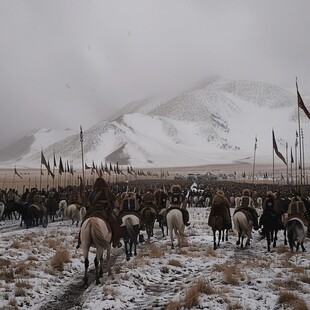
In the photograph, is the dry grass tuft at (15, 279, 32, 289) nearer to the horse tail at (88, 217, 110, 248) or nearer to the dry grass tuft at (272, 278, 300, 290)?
the horse tail at (88, 217, 110, 248)

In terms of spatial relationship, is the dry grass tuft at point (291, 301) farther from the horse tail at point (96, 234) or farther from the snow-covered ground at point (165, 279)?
the horse tail at point (96, 234)

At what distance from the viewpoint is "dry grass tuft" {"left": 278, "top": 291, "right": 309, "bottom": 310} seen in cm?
899

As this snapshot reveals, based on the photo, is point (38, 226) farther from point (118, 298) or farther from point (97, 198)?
point (118, 298)

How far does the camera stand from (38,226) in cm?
2878

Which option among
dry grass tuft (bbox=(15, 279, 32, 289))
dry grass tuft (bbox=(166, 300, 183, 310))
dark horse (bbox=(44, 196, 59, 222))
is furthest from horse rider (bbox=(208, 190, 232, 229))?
dark horse (bbox=(44, 196, 59, 222))

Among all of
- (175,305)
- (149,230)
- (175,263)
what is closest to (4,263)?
(175,263)

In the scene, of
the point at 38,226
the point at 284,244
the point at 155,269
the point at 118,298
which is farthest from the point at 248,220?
the point at 38,226

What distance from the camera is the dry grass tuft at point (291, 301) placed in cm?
899

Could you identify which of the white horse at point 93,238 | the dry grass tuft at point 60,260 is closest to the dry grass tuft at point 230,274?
the white horse at point 93,238

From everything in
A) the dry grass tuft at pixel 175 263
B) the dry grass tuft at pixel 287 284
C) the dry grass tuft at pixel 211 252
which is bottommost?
the dry grass tuft at pixel 211 252

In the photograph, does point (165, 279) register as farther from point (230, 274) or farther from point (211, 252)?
point (211, 252)

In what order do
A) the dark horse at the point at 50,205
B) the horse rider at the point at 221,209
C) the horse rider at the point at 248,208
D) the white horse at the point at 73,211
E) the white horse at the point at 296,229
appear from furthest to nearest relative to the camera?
the dark horse at the point at 50,205, the white horse at the point at 73,211, the horse rider at the point at 248,208, the horse rider at the point at 221,209, the white horse at the point at 296,229

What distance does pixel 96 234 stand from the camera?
1170 cm

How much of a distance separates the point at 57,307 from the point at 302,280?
6290mm
